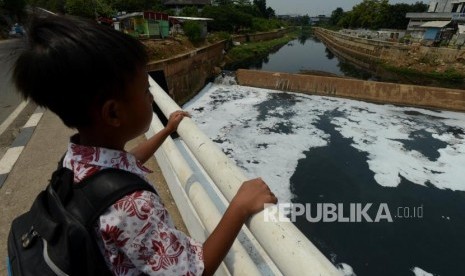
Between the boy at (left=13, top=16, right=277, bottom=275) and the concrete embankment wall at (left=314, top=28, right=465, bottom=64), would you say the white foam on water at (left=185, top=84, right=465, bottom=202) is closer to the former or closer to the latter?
the boy at (left=13, top=16, right=277, bottom=275)

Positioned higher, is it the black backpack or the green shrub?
the black backpack

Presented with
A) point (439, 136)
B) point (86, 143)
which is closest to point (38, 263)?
point (86, 143)

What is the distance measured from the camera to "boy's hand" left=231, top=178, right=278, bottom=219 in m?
0.81

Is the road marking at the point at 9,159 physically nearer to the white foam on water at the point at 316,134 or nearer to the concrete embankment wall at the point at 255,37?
the white foam on water at the point at 316,134

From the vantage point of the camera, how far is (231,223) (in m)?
0.80

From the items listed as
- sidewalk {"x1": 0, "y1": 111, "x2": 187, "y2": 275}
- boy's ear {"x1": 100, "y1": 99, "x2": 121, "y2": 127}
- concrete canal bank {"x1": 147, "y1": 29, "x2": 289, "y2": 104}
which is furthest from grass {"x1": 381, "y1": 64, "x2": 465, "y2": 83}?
boy's ear {"x1": 100, "y1": 99, "x2": 121, "y2": 127}

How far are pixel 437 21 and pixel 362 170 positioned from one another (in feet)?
128

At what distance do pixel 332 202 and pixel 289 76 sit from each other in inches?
377

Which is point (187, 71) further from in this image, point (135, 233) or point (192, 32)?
point (135, 233)

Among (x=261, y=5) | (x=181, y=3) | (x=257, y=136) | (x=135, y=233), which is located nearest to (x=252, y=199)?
(x=135, y=233)

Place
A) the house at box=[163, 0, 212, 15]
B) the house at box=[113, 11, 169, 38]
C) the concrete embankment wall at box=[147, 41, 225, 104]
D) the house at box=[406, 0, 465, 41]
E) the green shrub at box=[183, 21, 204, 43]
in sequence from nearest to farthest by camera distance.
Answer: the concrete embankment wall at box=[147, 41, 225, 104], the house at box=[113, 11, 169, 38], the green shrub at box=[183, 21, 204, 43], the house at box=[406, 0, 465, 41], the house at box=[163, 0, 212, 15]

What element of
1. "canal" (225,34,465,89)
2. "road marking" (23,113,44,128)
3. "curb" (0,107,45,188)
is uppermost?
"curb" (0,107,45,188)

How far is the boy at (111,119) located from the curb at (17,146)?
6.42 ft

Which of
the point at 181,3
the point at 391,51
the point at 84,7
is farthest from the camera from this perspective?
the point at 181,3
